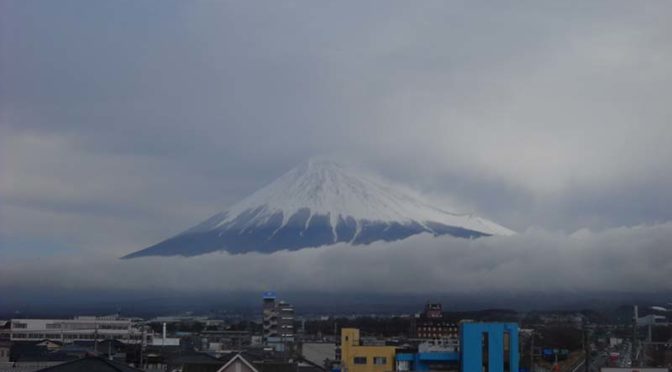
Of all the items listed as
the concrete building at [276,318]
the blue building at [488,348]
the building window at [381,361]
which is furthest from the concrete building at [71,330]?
the blue building at [488,348]

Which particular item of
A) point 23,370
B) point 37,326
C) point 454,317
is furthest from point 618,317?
point 23,370

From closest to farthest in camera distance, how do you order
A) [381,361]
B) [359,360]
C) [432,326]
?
[381,361]
[359,360]
[432,326]

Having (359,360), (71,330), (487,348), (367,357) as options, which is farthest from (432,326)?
(487,348)

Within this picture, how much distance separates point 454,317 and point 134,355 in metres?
84.7

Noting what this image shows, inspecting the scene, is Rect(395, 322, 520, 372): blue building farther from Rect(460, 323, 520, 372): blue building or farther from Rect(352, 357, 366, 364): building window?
Rect(352, 357, 366, 364): building window

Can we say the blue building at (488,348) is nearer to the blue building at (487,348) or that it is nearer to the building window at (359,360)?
the blue building at (487,348)

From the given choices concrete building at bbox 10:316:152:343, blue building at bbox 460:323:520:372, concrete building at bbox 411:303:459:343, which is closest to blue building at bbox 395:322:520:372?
blue building at bbox 460:323:520:372

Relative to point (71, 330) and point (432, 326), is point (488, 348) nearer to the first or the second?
point (432, 326)

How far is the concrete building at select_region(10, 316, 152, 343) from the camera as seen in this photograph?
9662cm

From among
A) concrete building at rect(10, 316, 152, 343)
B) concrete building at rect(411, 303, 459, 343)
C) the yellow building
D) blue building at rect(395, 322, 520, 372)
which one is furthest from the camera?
concrete building at rect(411, 303, 459, 343)

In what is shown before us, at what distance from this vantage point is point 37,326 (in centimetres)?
10719

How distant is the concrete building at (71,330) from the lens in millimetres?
96625

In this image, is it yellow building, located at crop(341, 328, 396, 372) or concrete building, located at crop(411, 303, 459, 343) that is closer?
yellow building, located at crop(341, 328, 396, 372)

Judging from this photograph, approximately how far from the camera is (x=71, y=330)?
354 ft
